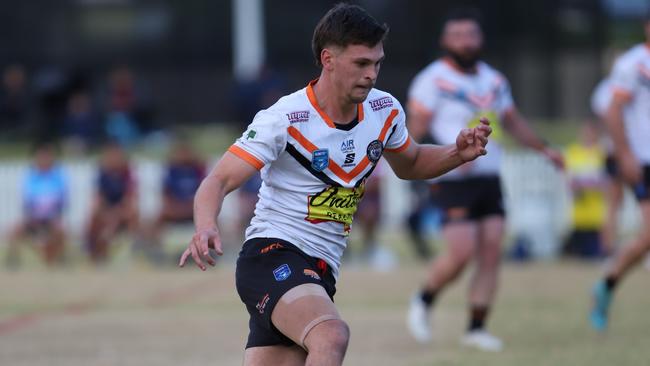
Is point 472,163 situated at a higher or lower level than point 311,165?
lower

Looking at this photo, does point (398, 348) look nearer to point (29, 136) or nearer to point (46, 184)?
point (46, 184)

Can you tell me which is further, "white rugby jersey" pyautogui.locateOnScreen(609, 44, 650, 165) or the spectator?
the spectator

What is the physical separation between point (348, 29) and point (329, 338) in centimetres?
126

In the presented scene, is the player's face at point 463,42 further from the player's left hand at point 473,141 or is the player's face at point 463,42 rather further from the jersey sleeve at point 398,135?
the player's left hand at point 473,141

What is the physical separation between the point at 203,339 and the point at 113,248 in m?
8.42

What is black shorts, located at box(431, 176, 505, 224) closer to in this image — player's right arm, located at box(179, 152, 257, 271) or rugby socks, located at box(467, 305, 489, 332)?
rugby socks, located at box(467, 305, 489, 332)

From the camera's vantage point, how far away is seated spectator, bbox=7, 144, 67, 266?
16.3 m

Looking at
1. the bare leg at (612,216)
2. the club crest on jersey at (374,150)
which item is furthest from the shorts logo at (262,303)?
the bare leg at (612,216)

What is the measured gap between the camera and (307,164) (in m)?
5.27

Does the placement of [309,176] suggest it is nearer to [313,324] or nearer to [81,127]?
[313,324]

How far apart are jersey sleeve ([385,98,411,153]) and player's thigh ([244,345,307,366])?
3.35 ft

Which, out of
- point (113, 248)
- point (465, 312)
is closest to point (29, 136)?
point (113, 248)

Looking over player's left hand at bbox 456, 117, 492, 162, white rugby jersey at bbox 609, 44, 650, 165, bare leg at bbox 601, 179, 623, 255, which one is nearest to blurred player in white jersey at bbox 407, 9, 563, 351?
white rugby jersey at bbox 609, 44, 650, 165

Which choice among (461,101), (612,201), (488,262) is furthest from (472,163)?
(612,201)
